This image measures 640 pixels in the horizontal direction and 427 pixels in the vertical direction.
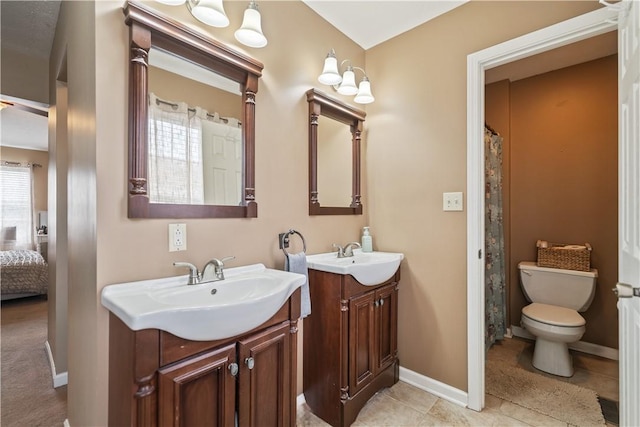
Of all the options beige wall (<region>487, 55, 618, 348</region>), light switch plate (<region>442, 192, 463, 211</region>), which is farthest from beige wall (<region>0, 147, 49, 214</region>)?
beige wall (<region>487, 55, 618, 348</region>)

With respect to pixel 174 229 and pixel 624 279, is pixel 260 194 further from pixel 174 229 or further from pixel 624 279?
pixel 624 279

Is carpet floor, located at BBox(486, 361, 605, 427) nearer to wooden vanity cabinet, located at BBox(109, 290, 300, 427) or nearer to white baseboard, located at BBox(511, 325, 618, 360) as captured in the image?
white baseboard, located at BBox(511, 325, 618, 360)

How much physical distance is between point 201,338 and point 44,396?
198 cm

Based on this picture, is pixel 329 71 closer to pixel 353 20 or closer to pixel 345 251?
pixel 353 20

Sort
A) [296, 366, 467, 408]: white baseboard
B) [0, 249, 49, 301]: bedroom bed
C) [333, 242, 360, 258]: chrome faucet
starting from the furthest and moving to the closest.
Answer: [0, 249, 49, 301]: bedroom bed < [333, 242, 360, 258]: chrome faucet < [296, 366, 467, 408]: white baseboard

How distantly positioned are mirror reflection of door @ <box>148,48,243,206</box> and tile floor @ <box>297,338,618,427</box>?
1.39 meters

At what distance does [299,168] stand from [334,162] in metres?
0.37

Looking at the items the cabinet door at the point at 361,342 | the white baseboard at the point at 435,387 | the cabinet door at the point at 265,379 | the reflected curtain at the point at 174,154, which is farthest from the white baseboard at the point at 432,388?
the reflected curtain at the point at 174,154

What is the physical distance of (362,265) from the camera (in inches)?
65.6

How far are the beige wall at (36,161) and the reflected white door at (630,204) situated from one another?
766cm

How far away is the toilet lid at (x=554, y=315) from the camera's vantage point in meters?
2.10

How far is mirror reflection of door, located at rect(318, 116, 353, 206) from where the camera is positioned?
2.04 metres

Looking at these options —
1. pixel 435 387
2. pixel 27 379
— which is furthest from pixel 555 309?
pixel 27 379

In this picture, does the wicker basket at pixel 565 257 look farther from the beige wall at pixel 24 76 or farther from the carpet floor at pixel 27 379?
the beige wall at pixel 24 76
